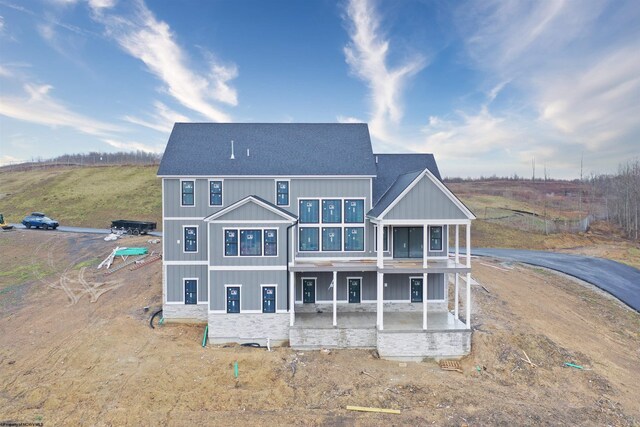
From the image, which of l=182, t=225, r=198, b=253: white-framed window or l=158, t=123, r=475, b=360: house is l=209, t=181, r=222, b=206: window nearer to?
l=158, t=123, r=475, b=360: house

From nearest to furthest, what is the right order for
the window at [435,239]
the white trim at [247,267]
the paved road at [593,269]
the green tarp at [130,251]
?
1. the white trim at [247,267]
2. the window at [435,239]
3. the paved road at [593,269]
4. the green tarp at [130,251]

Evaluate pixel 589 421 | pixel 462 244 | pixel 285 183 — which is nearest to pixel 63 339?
pixel 285 183

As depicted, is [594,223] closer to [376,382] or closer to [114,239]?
[376,382]

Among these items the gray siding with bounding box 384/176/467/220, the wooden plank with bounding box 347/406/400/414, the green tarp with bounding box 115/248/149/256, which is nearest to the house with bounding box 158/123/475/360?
the gray siding with bounding box 384/176/467/220

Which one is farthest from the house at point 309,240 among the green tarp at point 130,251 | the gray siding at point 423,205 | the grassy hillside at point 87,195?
the grassy hillside at point 87,195

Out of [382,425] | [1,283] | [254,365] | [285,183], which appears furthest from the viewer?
[1,283]

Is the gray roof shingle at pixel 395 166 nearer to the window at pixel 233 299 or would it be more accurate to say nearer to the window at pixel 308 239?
the window at pixel 308 239
